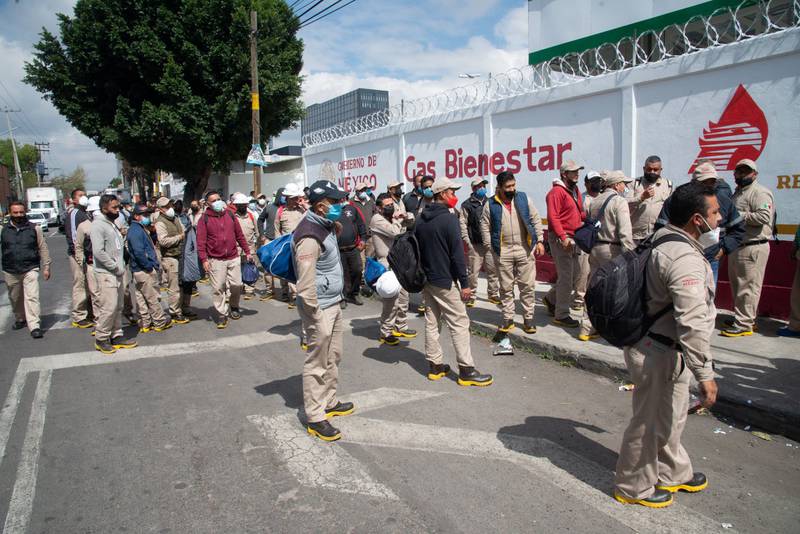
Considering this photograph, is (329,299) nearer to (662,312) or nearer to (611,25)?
(662,312)

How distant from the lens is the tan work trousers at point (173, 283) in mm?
8242

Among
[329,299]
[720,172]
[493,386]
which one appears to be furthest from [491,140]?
[329,299]

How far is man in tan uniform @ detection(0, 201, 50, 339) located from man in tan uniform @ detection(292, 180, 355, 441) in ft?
18.1

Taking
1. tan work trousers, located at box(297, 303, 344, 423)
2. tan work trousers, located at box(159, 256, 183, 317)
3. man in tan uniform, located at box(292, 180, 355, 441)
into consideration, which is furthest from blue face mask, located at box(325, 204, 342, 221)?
tan work trousers, located at box(159, 256, 183, 317)

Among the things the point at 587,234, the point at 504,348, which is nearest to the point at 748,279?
the point at 587,234

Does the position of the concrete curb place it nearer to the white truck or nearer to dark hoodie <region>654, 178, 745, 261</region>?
dark hoodie <region>654, 178, 745, 261</region>

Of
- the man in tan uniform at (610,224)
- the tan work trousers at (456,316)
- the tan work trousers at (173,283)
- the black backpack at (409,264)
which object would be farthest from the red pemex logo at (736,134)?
the tan work trousers at (173,283)

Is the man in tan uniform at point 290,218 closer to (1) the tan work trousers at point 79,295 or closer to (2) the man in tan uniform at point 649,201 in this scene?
(1) the tan work trousers at point 79,295

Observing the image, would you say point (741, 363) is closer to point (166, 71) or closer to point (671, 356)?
point (671, 356)

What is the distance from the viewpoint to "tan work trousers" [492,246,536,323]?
6.31m

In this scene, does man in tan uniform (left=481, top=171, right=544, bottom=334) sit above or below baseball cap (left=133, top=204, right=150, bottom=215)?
below

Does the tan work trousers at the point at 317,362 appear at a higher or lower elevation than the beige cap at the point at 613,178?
lower

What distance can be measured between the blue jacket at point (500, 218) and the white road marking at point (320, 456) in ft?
7.35

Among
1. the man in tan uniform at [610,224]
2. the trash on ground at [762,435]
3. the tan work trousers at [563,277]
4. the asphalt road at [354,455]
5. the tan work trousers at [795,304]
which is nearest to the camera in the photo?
the asphalt road at [354,455]
